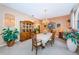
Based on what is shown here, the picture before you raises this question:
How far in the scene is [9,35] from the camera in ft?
8.16

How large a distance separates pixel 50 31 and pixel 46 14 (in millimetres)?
402

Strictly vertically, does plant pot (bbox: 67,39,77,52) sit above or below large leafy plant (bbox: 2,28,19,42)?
below

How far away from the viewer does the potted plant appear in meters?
2.44

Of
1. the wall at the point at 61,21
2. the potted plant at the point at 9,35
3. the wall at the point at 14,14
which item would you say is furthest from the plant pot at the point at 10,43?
the wall at the point at 61,21

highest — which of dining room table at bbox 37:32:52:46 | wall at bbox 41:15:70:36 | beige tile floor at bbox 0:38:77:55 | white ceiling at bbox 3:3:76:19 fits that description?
white ceiling at bbox 3:3:76:19

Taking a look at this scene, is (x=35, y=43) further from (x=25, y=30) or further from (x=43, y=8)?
(x=43, y=8)

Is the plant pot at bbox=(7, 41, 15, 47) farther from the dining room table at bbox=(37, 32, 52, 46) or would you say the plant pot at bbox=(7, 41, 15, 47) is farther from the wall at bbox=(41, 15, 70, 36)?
the wall at bbox=(41, 15, 70, 36)

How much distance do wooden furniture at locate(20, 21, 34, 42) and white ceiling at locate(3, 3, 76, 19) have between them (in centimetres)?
24

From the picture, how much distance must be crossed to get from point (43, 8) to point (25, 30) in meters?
0.66

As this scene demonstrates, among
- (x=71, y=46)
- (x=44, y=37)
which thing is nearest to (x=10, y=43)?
(x=44, y=37)

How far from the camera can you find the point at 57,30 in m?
2.53

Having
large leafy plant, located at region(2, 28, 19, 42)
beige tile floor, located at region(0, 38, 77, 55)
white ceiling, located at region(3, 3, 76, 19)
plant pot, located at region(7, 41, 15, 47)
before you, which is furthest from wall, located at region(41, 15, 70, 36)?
plant pot, located at region(7, 41, 15, 47)

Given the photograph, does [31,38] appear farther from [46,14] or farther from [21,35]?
[46,14]
